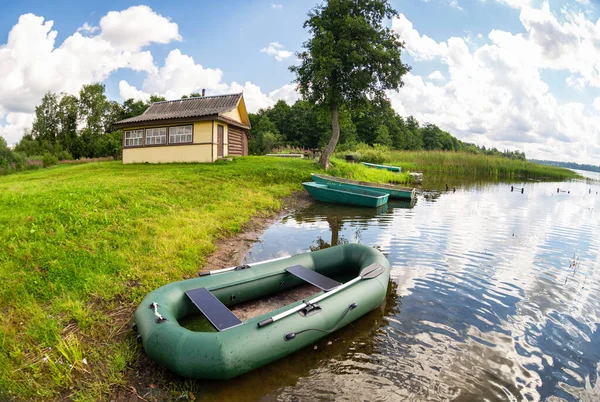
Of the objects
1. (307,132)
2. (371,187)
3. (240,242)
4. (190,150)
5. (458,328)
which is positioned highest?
(307,132)

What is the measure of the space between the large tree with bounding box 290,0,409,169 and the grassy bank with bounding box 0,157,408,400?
37.8 ft

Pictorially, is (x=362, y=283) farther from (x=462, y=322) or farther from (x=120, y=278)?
(x=120, y=278)

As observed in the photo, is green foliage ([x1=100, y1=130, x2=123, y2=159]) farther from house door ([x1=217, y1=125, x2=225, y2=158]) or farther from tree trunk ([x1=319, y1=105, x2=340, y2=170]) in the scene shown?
tree trunk ([x1=319, y1=105, x2=340, y2=170])

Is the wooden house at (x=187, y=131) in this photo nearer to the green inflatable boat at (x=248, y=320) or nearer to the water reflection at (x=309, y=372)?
the green inflatable boat at (x=248, y=320)

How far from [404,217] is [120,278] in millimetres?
9370

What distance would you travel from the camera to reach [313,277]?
5.13m

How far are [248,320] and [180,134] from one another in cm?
1841

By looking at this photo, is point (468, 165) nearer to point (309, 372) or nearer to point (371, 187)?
point (371, 187)

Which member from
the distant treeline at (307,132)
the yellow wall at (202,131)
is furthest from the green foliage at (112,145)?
the yellow wall at (202,131)

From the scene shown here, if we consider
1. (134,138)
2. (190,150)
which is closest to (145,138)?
(134,138)

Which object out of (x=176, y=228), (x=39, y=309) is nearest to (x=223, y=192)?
(x=176, y=228)

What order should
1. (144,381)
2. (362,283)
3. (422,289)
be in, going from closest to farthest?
(144,381) < (362,283) < (422,289)

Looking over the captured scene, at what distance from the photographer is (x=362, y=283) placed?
→ 4.74 m

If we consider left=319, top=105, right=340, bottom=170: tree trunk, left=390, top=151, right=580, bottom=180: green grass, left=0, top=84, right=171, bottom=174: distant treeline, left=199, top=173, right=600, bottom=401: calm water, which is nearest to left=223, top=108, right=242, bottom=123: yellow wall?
left=319, top=105, right=340, bottom=170: tree trunk
